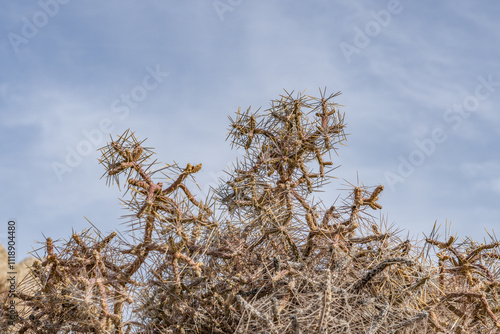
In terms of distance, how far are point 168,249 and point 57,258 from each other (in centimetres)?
41

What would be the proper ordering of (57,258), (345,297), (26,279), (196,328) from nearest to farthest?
1. (345,297)
2. (196,328)
3. (57,258)
4. (26,279)

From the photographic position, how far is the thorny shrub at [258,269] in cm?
157

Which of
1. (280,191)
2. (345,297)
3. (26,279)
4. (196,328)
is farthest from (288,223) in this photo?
(26,279)

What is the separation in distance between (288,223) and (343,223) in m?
0.22

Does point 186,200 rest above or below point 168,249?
above

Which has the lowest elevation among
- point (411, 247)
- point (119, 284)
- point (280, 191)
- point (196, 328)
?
point (196, 328)

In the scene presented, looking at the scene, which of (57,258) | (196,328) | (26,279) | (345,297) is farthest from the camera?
(26,279)

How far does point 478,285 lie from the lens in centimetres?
182

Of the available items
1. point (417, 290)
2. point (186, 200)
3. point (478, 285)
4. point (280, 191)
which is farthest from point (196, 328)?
point (478, 285)

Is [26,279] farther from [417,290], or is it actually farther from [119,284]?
[417,290]

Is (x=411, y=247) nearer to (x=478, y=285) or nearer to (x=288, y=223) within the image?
(x=478, y=285)

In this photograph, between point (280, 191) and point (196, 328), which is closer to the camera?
point (196, 328)

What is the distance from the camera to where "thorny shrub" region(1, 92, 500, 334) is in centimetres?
157

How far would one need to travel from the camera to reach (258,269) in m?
1.67
